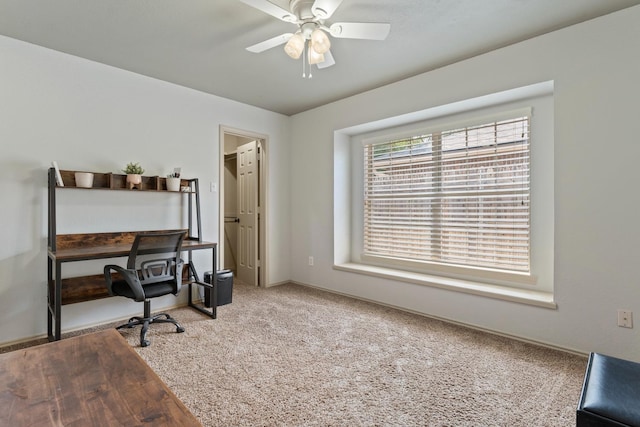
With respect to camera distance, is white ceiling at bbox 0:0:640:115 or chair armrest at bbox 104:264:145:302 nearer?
white ceiling at bbox 0:0:640:115

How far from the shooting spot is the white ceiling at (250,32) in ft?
6.90

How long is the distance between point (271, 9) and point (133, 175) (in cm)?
198

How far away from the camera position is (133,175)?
9.50ft

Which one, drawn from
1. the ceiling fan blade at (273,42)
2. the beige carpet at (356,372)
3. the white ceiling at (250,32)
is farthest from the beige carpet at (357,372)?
the white ceiling at (250,32)

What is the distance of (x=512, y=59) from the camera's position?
8.52ft

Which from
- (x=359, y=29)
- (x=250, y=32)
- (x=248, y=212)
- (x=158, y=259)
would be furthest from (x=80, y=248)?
(x=359, y=29)

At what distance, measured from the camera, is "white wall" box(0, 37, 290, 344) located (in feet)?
8.20

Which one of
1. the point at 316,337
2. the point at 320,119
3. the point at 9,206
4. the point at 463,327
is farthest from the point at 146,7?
the point at 463,327

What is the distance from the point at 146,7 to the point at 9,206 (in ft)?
6.17

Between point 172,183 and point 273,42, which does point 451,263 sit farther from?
point 172,183

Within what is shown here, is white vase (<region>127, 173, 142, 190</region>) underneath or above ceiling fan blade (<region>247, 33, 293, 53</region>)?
underneath

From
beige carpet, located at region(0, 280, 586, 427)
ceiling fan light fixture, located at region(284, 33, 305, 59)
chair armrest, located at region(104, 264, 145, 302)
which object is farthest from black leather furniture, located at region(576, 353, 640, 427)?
chair armrest, located at region(104, 264, 145, 302)

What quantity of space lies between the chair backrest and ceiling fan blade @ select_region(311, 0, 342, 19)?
6.37 feet

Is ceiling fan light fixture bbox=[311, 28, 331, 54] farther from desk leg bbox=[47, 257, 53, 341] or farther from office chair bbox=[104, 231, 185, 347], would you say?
desk leg bbox=[47, 257, 53, 341]
